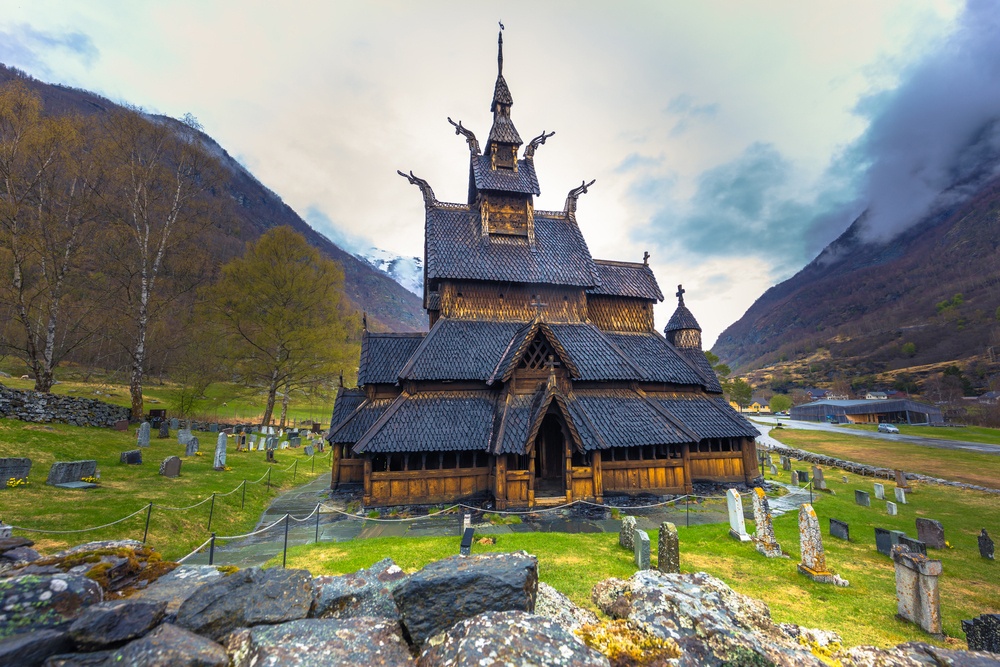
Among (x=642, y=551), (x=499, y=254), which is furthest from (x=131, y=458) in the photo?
(x=642, y=551)

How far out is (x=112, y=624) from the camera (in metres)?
3.12

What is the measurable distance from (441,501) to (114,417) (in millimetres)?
18805

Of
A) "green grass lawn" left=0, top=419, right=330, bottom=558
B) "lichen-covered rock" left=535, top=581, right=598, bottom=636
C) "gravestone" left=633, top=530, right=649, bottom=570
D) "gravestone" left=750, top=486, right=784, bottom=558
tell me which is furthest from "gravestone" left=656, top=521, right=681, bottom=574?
"green grass lawn" left=0, top=419, right=330, bottom=558

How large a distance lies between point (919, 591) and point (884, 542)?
544cm

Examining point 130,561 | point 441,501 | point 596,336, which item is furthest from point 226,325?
point 130,561

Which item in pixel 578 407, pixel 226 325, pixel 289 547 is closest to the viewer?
pixel 289 547

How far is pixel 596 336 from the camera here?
19203 mm

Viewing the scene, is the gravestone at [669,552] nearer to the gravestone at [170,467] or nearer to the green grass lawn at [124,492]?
the green grass lawn at [124,492]

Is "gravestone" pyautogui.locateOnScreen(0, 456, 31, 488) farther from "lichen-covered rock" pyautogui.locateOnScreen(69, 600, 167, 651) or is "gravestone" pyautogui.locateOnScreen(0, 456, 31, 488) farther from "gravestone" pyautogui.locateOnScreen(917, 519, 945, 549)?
"gravestone" pyautogui.locateOnScreen(917, 519, 945, 549)

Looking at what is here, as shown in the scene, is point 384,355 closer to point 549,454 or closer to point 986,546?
point 549,454

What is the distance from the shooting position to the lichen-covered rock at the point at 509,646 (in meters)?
2.74

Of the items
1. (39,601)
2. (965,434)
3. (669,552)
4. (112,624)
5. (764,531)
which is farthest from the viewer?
(965,434)

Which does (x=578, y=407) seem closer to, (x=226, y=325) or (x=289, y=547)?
(x=289, y=547)

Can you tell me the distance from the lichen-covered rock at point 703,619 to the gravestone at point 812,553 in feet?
20.0
